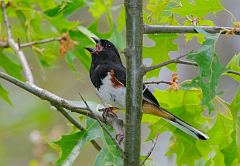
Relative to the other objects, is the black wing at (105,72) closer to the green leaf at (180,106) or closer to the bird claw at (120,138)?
the green leaf at (180,106)

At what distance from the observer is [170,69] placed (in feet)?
9.20

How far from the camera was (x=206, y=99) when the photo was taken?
84.5 inches

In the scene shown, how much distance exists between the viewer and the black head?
3194mm

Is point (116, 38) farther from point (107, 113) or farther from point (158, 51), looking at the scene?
point (107, 113)

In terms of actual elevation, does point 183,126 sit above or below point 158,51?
below

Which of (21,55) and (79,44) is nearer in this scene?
(21,55)

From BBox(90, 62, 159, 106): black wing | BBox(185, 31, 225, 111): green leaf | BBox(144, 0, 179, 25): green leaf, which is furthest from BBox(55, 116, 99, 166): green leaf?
BBox(185, 31, 225, 111): green leaf

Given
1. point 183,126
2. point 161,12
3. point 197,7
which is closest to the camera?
point 197,7

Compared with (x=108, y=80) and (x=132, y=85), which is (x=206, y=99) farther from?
(x=108, y=80)

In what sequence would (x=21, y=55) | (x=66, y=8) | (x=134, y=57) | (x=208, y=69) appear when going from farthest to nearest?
1. (x=66, y=8)
2. (x=21, y=55)
3. (x=208, y=69)
4. (x=134, y=57)

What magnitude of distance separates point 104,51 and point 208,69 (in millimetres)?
1155

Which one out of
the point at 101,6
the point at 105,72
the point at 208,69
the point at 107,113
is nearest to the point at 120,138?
the point at 107,113

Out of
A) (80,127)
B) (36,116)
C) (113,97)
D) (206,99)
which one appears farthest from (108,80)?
(36,116)

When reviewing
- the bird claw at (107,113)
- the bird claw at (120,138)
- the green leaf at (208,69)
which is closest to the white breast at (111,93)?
the bird claw at (107,113)
